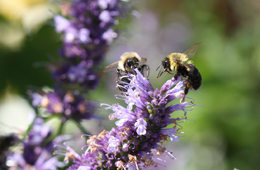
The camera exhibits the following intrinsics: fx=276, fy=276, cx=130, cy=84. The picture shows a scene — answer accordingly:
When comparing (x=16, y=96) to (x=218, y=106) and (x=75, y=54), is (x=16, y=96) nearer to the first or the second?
(x=75, y=54)

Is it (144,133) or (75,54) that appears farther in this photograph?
(75,54)

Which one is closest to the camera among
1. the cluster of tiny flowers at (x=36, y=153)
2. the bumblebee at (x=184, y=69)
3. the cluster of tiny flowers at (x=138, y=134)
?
the cluster of tiny flowers at (x=138, y=134)

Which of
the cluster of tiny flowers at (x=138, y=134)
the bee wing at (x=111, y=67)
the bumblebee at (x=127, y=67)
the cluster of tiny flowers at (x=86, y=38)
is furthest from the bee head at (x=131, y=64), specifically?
the cluster of tiny flowers at (x=86, y=38)

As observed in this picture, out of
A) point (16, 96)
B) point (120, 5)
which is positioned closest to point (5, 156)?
point (16, 96)

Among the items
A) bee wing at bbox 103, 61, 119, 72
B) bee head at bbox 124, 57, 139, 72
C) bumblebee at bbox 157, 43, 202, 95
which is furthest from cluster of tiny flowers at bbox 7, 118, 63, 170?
bumblebee at bbox 157, 43, 202, 95

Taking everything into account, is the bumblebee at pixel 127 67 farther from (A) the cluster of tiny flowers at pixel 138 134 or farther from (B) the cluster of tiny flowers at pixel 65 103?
(B) the cluster of tiny flowers at pixel 65 103
